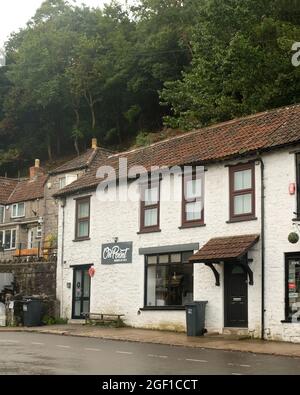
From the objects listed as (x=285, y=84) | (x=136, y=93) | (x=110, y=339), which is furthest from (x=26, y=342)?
(x=136, y=93)

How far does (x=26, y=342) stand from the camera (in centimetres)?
2064

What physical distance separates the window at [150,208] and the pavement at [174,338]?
161 inches

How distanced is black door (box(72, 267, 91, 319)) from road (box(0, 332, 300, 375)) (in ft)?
27.2

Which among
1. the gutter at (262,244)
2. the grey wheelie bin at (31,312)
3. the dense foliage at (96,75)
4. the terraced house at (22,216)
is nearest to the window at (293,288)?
the gutter at (262,244)

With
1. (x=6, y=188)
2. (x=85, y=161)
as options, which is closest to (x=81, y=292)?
(x=85, y=161)

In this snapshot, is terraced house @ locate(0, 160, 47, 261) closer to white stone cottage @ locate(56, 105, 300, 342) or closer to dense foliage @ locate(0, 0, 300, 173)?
dense foliage @ locate(0, 0, 300, 173)

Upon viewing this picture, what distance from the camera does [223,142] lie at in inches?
1000

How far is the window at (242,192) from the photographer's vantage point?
22859mm

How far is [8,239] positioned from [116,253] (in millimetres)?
31070

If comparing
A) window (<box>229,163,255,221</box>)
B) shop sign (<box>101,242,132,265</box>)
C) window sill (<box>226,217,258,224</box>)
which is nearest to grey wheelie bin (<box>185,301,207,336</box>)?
window sill (<box>226,217,258,224</box>)

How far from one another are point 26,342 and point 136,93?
51601mm

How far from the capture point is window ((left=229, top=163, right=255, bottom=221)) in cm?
2286

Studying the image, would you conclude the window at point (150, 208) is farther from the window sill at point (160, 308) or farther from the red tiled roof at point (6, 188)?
the red tiled roof at point (6, 188)

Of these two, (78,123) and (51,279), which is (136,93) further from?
(51,279)
